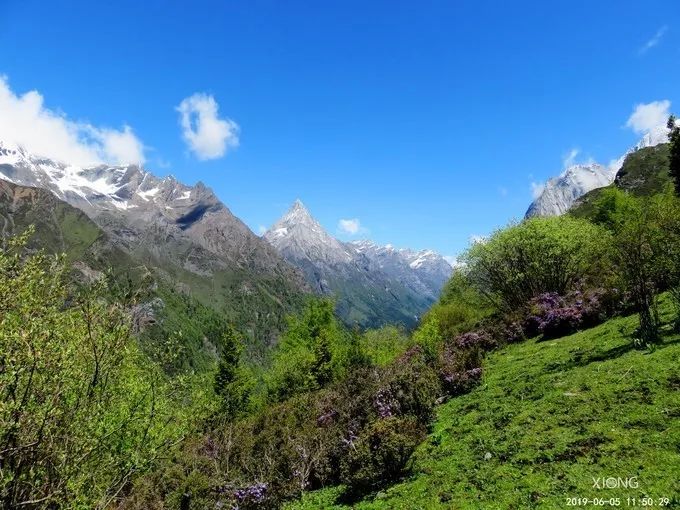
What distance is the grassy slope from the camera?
1279 cm

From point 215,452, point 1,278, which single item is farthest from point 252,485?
point 1,278

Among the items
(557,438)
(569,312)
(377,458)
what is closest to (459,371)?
(377,458)

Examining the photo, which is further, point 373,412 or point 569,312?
point 569,312

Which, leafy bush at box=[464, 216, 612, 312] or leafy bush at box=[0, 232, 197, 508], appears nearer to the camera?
leafy bush at box=[0, 232, 197, 508]

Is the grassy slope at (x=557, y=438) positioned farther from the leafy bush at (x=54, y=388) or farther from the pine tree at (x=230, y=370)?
the pine tree at (x=230, y=370)

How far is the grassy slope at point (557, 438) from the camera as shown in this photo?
12.8 metres

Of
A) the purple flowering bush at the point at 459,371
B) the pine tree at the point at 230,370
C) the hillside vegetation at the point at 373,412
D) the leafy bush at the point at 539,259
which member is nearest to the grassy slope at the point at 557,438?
the hillside vegetation at the point at 373,412

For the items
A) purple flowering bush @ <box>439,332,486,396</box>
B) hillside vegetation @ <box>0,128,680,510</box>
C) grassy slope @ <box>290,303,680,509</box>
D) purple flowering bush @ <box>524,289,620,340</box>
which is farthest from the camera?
purple flowering bush @ <box>524,289,620,340</box>

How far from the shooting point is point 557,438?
51.2 ft

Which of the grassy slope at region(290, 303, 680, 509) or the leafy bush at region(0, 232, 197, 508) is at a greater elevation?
the leafy bush at region(0, 232, 197, 508)

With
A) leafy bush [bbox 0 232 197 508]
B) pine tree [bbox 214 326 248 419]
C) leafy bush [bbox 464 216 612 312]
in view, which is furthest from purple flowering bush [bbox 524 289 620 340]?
pine tree [bbox 214 326 248 419]

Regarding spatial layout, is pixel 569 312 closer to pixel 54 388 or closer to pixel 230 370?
pixel 54 388

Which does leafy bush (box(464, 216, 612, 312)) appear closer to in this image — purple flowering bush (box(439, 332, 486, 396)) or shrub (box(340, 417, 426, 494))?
purple flowering bush (box(439, 332, 486, 396))

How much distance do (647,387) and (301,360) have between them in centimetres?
4041
